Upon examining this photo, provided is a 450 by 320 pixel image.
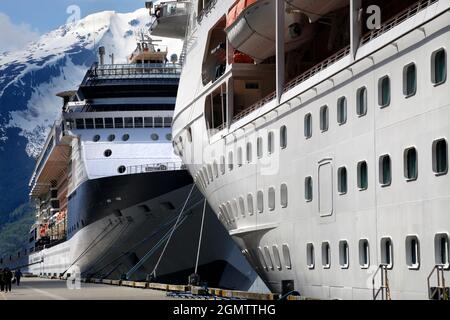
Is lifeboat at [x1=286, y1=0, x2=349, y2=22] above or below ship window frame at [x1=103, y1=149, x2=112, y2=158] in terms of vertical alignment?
above

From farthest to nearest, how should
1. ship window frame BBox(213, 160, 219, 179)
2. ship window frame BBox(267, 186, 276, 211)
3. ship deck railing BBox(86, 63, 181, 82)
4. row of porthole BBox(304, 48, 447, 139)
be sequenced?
ship deck railing BBox(86, 63, 181, 82) → ship window frame BBox(213, 160, 219, 179) → ship window frame BBox(267, 186, 276, 211) → row of porthole BBox(304, 48, 447, 139)

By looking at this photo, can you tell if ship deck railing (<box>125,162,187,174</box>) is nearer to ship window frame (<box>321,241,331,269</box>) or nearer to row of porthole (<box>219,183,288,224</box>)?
row of porthole (<box>219,183,288,224</box>)

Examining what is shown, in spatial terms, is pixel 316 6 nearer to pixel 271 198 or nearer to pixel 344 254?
pixel 271 198

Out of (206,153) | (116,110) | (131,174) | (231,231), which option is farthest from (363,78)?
(116,110)

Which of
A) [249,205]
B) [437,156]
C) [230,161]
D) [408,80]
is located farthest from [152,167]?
[437,156]

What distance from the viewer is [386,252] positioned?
20109 millimetres

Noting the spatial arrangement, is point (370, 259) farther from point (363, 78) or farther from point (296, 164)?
point (296, 164)

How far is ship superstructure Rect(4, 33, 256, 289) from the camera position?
155ft

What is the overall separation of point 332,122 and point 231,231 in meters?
9.74

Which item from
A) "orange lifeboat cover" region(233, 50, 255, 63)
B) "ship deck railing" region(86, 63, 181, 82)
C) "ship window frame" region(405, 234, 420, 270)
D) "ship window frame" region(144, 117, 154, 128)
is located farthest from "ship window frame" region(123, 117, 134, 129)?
"ship window frame" region(405, 234, 420, 270)

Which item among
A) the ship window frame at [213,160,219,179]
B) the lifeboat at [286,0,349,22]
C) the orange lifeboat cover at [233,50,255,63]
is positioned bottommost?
the ship window frame at [213,160,219,179]
